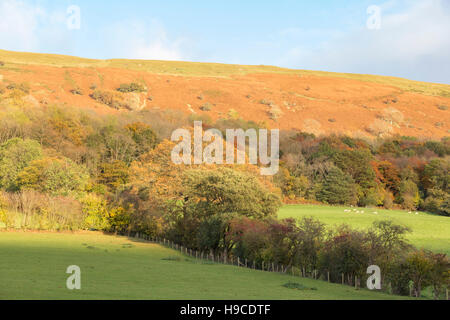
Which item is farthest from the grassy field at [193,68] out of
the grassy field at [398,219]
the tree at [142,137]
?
the grassy field at [398,219]

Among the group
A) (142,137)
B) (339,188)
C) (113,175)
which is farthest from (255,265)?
(339,188)

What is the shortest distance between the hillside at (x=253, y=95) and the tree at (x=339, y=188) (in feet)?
130

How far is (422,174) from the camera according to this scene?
99.8m

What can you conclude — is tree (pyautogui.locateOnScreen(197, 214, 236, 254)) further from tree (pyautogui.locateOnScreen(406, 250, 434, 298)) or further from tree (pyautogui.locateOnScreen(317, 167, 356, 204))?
tree (pyautogui.locateOnScreen(317, 167, 356, 204))

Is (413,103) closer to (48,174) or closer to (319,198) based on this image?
(319,198)

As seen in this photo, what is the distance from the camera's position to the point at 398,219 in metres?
77.1

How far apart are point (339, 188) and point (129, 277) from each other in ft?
233

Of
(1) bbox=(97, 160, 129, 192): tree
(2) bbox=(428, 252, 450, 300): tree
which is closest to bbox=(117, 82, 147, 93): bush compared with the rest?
(1) bbox=(97, 160, 129, 192): tree

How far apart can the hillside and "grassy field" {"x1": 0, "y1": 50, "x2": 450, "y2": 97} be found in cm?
43

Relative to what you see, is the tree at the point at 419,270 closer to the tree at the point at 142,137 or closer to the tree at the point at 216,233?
the tree at the point at 216,233

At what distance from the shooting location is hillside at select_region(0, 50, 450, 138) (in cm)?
13350

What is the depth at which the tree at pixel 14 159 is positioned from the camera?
6935 cm
